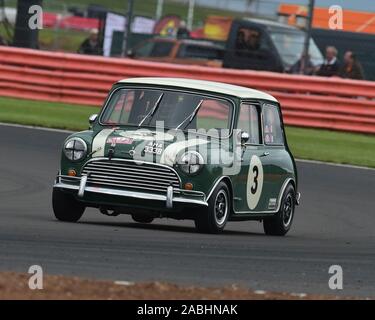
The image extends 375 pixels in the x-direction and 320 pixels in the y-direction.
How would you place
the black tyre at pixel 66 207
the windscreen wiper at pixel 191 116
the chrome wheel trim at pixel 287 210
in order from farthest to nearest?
the chrome wheel trim at pixel 287 210, the windscreen wiper at pixel 191 116, the black tyre at pixel 66 207

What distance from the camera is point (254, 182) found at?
11.3m

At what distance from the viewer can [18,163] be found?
589 inches

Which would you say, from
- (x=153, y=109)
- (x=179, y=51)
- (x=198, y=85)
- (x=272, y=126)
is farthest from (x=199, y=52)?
(x=153, y=109)

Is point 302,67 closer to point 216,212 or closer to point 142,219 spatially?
point 142,219

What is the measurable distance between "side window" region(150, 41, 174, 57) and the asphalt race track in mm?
13354

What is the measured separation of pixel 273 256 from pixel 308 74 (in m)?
13.9

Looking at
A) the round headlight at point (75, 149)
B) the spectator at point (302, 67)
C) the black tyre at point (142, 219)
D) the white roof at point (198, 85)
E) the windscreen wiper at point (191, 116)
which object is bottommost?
the black tyre at point (142, 219)

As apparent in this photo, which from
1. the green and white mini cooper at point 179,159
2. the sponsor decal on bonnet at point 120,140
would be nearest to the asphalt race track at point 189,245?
the green and white mini cooper at point 179,159

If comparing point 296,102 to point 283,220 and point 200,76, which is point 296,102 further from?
point 283,220

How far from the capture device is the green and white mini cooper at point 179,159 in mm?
10352

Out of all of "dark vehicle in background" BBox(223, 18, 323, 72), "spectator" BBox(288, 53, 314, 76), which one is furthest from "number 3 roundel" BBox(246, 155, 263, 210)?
"dark vehicle in background" BBox(223, 18, 323, 72)

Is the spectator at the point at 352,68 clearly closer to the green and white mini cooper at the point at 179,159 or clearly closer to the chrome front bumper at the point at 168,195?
the green and white mini cooper at the point at 179,159

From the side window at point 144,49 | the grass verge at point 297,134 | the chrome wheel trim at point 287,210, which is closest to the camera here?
the chrome wheel trim at point 287,210
